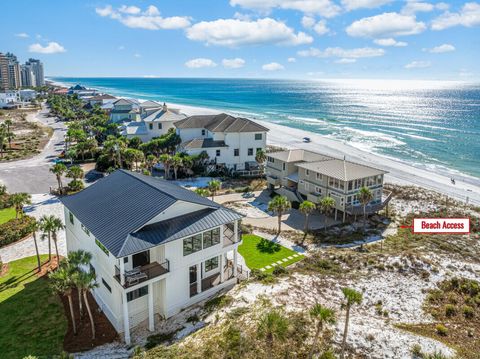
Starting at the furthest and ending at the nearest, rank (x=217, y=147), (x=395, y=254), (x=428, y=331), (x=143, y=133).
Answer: (x=143, y=133) < (x=217, y=147) < (x=395, y=254) < (x=428, y=331)

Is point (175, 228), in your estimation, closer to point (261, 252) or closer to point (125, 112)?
point (261, 252)

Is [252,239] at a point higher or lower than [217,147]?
lower

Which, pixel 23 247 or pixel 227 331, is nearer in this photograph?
pixel 227 331

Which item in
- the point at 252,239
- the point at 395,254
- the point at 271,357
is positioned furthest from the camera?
the point at 252,239

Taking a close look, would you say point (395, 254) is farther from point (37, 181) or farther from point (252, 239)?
point (37, 181)

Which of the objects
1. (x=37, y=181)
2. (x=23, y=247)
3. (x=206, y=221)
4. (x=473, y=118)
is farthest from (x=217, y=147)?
(x=473, y=118)

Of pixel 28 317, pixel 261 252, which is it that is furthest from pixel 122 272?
pixel 261 252

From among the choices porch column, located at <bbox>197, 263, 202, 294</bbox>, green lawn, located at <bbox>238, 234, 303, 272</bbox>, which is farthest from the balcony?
green lawn, located at <bbox>238, 234, 303, 272</bbox>
